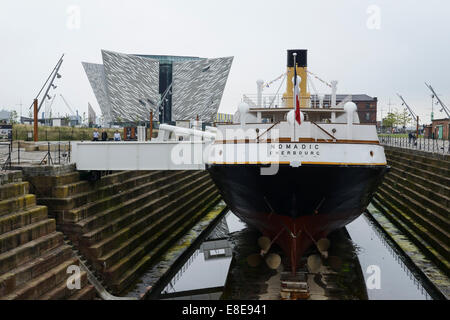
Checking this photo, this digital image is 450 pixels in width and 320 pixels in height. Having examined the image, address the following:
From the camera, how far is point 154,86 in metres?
98.1

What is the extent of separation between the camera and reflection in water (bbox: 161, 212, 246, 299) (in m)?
14.4

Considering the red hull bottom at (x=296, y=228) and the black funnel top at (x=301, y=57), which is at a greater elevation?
the black funnel top at (x=301, y=57)

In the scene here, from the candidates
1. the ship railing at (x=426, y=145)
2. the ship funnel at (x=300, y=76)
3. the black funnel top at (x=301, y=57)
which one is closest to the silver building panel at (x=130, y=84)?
the ship railing at (x=426, y=145)

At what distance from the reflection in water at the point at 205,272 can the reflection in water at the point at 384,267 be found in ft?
19.4

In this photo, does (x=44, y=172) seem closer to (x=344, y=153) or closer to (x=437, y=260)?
(x=344, y=153)

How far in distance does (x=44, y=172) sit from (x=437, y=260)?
1514 centimetres

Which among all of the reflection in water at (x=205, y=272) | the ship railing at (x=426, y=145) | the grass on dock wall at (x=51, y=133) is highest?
the grass on dock wall at (x=51, y=133)

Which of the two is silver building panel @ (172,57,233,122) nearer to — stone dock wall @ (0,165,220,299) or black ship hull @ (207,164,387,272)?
stone dock wall @ (0,165,220,299)

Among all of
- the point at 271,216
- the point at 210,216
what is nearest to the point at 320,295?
the point at 271,216

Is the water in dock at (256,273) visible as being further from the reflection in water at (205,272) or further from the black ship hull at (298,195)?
the black ship hull at (298,195)

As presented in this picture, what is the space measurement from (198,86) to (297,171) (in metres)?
89.9

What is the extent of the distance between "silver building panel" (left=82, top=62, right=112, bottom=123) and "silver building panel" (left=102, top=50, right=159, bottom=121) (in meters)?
5.63

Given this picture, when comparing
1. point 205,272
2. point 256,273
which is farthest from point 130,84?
point 256,273

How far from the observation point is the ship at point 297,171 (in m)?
13.3
